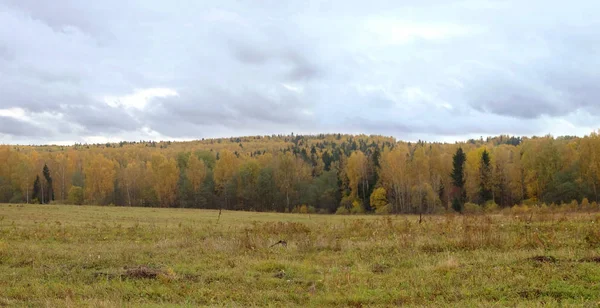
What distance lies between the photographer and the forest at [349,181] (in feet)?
235

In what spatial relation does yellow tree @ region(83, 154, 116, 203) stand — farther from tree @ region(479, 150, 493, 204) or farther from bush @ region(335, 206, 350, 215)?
tree @ region(479, 150, 493, 204)

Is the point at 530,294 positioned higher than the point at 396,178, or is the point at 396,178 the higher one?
the point at 396,178

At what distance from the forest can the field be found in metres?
55.3

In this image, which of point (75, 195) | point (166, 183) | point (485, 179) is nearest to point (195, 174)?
point (166, 183)

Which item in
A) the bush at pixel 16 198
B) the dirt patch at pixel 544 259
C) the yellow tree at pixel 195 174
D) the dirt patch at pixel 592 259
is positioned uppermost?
the yellow tree at pixel 195 174

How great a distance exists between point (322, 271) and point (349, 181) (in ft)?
262

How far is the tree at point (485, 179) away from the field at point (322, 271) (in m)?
64.3

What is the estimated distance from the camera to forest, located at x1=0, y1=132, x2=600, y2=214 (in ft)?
235

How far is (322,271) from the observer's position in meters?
10.9

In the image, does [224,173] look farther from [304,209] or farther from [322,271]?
[322,271]

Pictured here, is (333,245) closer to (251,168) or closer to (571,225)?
(571,225)

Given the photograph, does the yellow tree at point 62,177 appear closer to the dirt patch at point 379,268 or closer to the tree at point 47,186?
the tree at point 47,186

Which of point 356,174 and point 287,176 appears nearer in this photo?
point 356,174

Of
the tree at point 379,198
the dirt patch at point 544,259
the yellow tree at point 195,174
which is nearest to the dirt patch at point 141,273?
the dirt patch at point 544,259
